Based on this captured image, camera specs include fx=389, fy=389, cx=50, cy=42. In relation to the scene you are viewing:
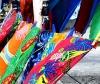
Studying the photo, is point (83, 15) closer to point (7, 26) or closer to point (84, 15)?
point (84, 15)

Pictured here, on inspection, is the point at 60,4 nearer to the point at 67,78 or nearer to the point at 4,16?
the point at 4,16

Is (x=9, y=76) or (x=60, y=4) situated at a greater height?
(x=60, y=4)

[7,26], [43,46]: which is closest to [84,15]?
[43,46]

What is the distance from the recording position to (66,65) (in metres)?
1.99

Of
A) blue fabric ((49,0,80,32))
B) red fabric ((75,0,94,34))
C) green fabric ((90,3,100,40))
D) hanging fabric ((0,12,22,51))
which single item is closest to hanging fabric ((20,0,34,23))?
hanging fabric ((0,12,22,51))

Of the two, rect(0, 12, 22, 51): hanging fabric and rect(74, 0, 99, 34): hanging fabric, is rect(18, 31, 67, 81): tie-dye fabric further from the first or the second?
rect(0, 12, 22, 51): hanging fabric

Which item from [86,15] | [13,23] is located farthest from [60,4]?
[13,23]

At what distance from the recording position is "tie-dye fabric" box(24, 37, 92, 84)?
198 centimetres

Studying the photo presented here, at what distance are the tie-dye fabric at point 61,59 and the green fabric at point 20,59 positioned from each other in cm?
14

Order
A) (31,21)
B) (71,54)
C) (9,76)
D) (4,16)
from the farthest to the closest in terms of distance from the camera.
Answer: (4,16), (31,21), (9,76), (71,54)

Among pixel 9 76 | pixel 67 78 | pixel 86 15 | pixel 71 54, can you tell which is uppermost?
pixel 86 15

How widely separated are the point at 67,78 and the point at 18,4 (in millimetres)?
1368

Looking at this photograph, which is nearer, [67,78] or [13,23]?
[13,23]

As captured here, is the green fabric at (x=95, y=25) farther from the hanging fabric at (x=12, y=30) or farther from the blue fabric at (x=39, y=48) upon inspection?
the hanging fabric at (x=12, y=30)
